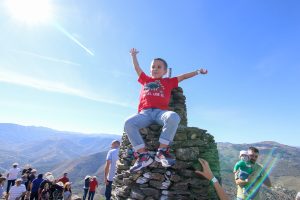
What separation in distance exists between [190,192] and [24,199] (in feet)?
40.3

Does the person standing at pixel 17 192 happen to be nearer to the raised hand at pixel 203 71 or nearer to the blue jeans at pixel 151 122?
the blue jeans at pixel 151 122

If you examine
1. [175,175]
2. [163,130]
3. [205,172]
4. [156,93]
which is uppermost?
[156,93]

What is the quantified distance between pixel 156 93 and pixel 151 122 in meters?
0.82

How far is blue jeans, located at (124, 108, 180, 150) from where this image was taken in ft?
23.0

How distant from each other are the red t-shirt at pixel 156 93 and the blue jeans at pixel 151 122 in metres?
0.20

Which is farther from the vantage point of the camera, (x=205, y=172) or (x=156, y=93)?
(x=156, y=93)

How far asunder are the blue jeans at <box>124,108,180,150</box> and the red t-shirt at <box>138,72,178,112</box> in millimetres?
196

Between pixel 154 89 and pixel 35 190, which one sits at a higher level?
pixel 154 89

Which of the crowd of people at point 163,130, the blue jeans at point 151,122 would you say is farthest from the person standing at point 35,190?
the blue jeans at point 151,122

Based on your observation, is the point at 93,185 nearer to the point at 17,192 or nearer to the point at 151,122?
the point at 17,192

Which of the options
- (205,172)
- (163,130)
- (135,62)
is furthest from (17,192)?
(205,172)

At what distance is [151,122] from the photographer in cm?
764

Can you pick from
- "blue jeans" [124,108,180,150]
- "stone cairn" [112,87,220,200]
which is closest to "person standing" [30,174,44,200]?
"stone cairn" [112,87,220,200]

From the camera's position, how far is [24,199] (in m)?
16.0
